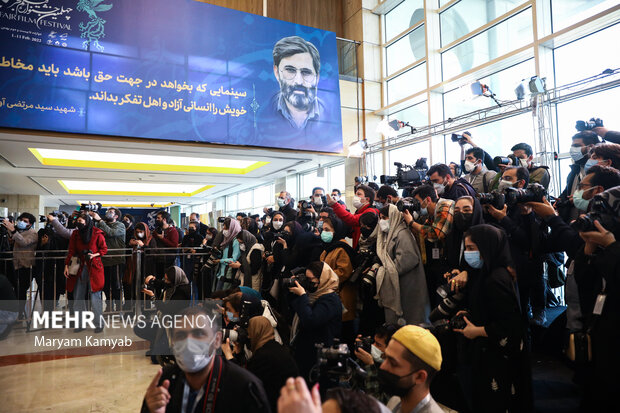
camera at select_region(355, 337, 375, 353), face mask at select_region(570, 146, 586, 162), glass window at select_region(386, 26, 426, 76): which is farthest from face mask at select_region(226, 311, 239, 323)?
glass window at select_region(386, 26, 426, 76)

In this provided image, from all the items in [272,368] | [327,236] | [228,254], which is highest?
[327,236]

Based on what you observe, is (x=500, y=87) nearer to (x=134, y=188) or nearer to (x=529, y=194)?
(x=529, y=194)

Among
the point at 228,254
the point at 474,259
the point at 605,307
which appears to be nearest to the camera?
the point at 605,307

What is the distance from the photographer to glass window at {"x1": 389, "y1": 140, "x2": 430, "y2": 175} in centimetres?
791

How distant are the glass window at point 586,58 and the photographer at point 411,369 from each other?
200 inches

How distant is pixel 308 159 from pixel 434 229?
624 cm

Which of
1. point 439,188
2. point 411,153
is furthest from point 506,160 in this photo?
point 411,153

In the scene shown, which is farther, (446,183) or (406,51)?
(406,51)

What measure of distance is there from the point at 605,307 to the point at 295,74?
7.34m

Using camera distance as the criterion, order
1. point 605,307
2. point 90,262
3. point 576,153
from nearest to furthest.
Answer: point 605,307 < point 576,153 < point 90,262

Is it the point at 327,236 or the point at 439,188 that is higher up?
the point at 439,188

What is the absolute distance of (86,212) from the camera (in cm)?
543

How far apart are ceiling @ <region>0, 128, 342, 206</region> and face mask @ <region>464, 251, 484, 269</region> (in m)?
6.01

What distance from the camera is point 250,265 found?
15.4 feet
